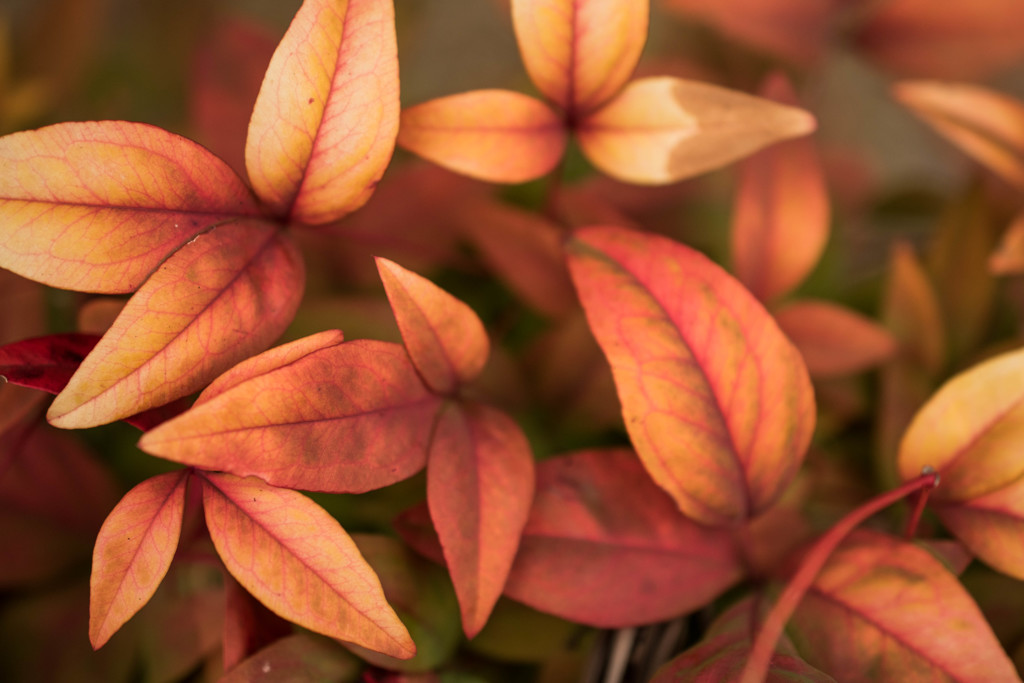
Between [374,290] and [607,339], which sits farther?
[374,290]

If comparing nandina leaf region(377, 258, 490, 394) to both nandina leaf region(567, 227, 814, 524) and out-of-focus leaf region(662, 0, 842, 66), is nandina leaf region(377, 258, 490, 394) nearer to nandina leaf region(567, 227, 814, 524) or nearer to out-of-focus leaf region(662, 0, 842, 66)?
nandina leaf region(567, 227, 814, 524)

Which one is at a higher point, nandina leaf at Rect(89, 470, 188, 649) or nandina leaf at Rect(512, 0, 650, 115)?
nandina leaf at Rect(512, 0, 650, 115)

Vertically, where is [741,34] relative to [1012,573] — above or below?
above

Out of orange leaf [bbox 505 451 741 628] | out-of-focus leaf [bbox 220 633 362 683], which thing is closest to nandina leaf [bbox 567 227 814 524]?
orange leaf [bbox 505 451 741 628]

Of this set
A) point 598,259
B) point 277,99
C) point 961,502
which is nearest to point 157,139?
point 277,99

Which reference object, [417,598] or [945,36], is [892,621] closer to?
[417,598]

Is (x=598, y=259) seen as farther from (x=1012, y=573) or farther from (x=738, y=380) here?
(x=1012, y=573)

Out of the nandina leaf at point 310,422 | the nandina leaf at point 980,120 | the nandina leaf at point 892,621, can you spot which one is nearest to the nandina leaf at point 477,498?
the nandina leaf at point 310,422
